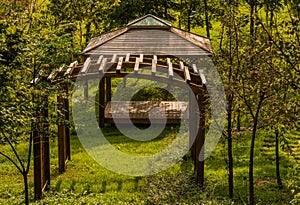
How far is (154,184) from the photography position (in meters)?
10.5

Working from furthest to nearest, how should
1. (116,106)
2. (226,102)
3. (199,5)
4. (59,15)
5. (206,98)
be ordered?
(199,5)
(59,15)
(116,106)
(206,98)
(226,102)

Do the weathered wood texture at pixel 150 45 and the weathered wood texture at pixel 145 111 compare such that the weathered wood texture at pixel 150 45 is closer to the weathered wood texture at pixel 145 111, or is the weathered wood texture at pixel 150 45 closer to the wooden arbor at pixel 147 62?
the wooden arbor at pixel 147 62

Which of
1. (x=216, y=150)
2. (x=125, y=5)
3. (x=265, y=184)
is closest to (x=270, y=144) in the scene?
(x=216, y=150)

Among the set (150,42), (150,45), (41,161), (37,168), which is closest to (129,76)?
(41,161)

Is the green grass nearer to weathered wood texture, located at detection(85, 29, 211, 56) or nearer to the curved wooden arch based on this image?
the curved wooden arch

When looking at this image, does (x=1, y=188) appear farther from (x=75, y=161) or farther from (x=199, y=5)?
(x=199, y=5)

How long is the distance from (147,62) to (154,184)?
3.69 meters

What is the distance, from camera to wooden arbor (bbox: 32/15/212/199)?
10.4m

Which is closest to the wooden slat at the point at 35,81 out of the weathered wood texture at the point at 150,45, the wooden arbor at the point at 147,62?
the wooden arbor at the point at 147,62

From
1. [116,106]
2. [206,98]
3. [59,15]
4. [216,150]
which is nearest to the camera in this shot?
[206,98]

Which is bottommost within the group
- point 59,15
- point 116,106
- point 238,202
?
point 238,202

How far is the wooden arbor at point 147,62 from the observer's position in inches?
411

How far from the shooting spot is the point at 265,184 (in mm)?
10680

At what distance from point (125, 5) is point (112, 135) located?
7.28m
